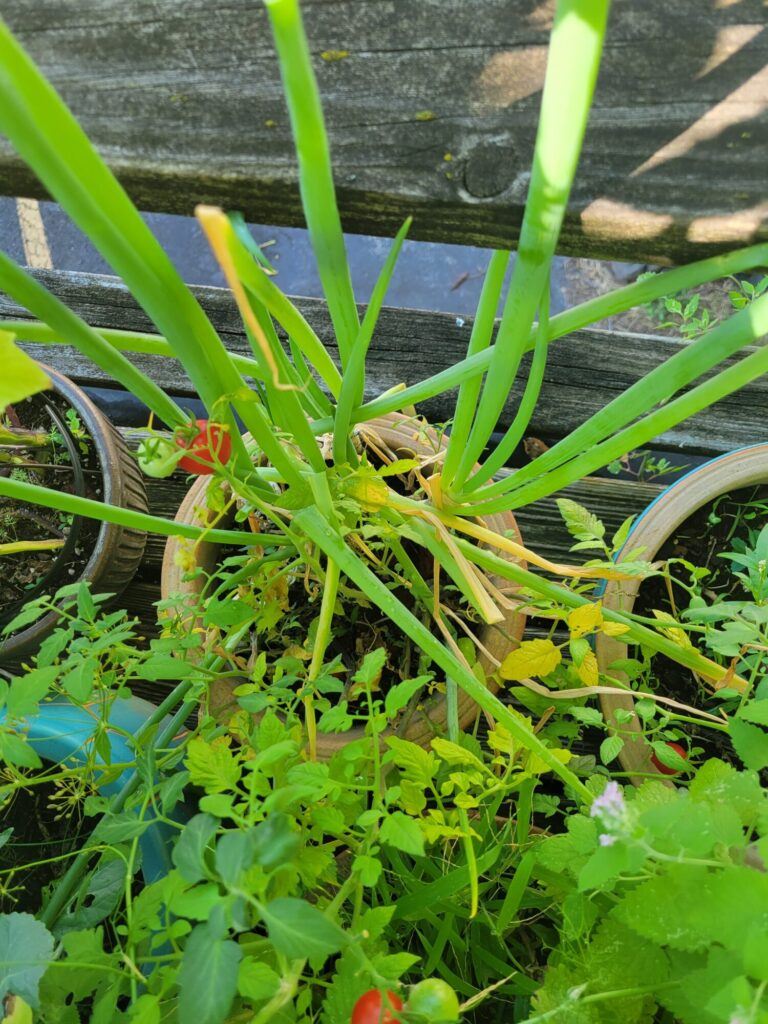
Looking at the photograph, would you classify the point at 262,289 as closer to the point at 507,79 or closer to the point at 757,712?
the point at 507,79

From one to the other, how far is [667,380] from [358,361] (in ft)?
0.54

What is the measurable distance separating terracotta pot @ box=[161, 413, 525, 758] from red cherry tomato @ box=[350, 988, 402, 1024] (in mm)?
188

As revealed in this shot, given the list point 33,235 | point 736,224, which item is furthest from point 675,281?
point 33,235

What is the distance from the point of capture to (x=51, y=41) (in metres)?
0.30

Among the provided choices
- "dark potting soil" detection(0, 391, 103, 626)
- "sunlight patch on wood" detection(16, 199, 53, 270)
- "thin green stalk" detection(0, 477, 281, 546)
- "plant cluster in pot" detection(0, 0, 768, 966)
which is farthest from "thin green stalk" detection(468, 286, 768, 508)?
"sunlight patch on wood" detection(16, 199, 53, 270)

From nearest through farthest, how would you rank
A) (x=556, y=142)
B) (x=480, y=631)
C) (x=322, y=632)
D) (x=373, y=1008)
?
(x=556, y=142), (x=373, y=1008), (x=322, y=632), (x=480, y=631)

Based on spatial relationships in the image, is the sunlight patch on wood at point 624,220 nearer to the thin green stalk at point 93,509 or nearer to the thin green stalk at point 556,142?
the thin green stalk at point 556,142

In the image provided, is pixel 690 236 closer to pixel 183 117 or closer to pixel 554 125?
pixel 554 125

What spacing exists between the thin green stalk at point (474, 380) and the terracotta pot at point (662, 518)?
191 millimetres

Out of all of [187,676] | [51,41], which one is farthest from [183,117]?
[187,676]

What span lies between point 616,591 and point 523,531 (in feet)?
0.63

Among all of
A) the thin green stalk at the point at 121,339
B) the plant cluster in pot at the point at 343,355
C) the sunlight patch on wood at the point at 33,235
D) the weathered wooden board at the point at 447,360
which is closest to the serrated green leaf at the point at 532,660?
the plant cluster in pot at the point at 343,355

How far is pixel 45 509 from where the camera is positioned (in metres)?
0.77

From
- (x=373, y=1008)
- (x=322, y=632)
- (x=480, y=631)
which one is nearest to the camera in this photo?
(x=373, y=1008)
